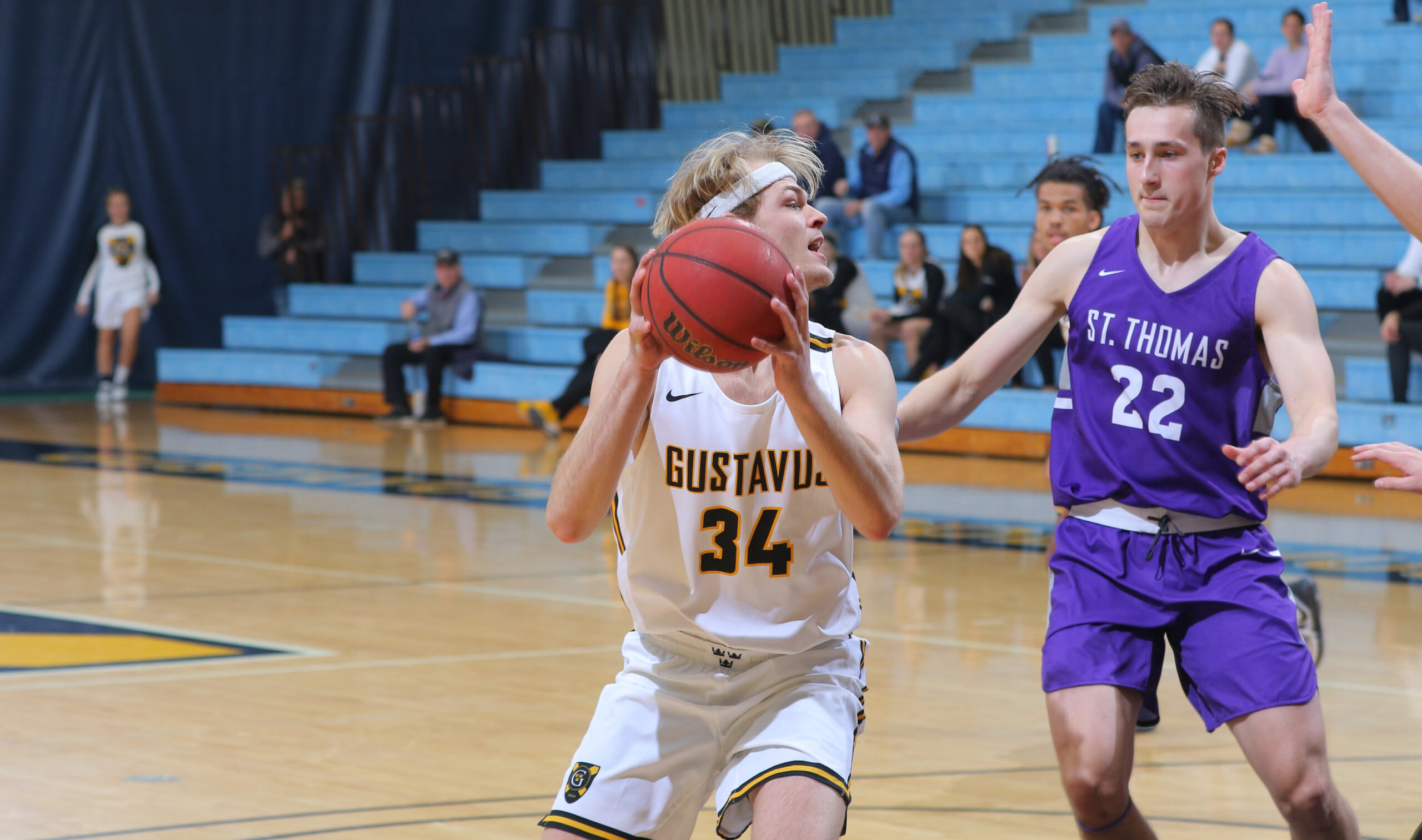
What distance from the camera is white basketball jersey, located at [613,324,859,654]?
2.94 meters

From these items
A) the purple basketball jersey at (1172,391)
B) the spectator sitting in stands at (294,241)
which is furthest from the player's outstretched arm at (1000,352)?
the spectator sitting in stands at (294,241)

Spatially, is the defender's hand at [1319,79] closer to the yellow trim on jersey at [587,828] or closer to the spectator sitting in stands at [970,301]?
the yellow trim on jersey at [587,828]

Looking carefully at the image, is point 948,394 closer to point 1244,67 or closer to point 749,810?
point 749,810

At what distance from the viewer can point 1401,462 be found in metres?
3.18

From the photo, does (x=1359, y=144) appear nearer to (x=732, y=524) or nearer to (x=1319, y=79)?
(x=1319, y=79)

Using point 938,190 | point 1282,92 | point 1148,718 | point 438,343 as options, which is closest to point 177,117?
point 438,343

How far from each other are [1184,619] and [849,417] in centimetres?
86

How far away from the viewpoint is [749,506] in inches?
116

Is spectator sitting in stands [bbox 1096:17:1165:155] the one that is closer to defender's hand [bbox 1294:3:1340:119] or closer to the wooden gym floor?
the wooden gym floor

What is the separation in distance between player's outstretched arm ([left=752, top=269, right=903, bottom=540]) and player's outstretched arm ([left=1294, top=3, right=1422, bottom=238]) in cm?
89

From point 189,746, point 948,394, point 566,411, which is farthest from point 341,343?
point 948,394

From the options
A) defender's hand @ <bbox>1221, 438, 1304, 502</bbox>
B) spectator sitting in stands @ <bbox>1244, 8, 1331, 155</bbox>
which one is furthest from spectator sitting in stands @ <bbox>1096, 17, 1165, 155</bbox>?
defender's hand @ <bbox>1221, 438, 1304, 502</bbox>

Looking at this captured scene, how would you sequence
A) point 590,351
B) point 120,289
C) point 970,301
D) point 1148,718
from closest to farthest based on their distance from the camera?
point 1148,718 → point 970,301 → point 590,351 → point 120,289

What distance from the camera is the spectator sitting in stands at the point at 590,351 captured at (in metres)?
13.5
